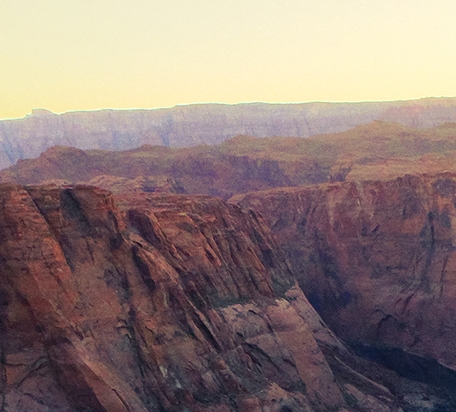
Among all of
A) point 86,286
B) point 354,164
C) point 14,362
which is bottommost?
point 14,362

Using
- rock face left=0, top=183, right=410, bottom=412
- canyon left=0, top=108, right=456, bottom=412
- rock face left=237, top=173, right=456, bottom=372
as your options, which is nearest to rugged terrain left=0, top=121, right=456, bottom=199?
rock face left=237, top=173, right=456, bottom=372

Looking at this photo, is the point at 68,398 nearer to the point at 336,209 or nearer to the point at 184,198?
the point at 184,198

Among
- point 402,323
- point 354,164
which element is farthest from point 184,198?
point 354,164

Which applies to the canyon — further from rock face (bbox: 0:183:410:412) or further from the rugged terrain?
the rugged terrain

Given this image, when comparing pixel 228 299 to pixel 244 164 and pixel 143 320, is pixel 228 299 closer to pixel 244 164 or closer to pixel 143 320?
pixel 143 320

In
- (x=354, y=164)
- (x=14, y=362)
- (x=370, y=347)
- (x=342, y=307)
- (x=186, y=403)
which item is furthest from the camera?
(x=354, y=164)

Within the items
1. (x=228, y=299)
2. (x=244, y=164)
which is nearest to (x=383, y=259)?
(x=228, y=299)
